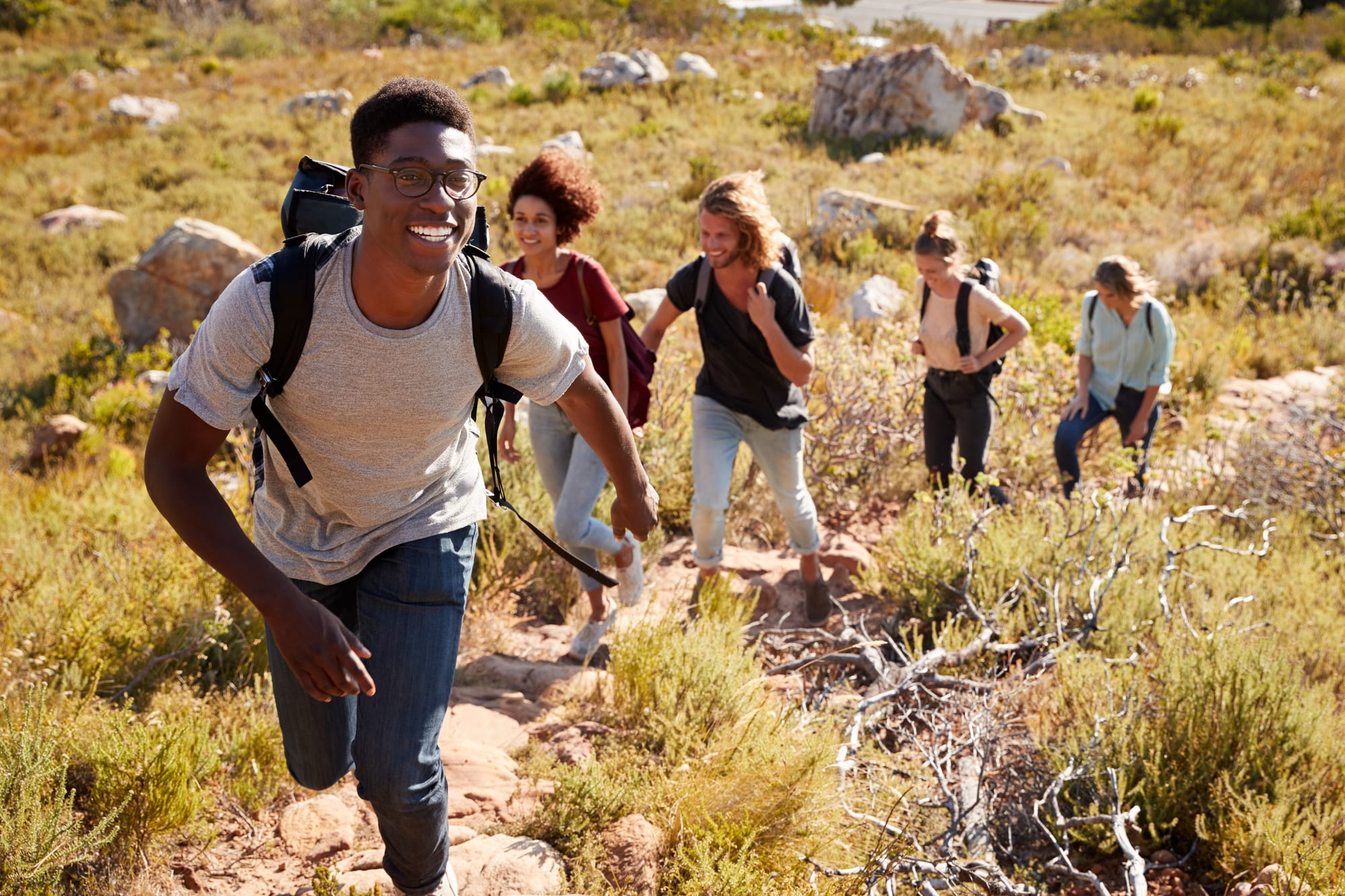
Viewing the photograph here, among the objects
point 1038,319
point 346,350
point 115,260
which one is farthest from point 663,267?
point 346,350

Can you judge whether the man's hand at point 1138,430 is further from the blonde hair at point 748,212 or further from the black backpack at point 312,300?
the black backpack at point 312,300

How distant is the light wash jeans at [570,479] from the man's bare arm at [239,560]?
2.01 meters

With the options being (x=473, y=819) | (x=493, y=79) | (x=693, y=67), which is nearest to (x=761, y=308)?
(x=473, y=819)

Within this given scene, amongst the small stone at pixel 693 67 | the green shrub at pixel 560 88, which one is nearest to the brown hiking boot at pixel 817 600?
the green shrub at pixel 560 88

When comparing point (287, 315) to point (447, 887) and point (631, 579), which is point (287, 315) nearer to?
point (447, 887)

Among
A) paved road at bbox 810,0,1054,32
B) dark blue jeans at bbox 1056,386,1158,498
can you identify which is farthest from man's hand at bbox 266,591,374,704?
paved road at bbox 810,0,1054,32

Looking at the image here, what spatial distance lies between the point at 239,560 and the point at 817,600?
330 centimetres

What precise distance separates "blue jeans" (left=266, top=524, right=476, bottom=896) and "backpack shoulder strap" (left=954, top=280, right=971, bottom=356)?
10.8 ft

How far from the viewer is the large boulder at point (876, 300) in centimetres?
895

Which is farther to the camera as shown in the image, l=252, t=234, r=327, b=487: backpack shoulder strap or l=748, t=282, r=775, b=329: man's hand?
l=748, t=282, r=775, b=329: man's hand

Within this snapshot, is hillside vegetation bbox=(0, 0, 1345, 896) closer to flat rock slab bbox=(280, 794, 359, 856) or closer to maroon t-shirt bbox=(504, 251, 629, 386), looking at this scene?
flat rock slab bbox=(280, 794, 359, 856)

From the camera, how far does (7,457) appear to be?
7867mm

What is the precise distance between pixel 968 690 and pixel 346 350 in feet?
9.14

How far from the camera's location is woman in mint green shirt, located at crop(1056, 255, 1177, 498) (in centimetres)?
536
